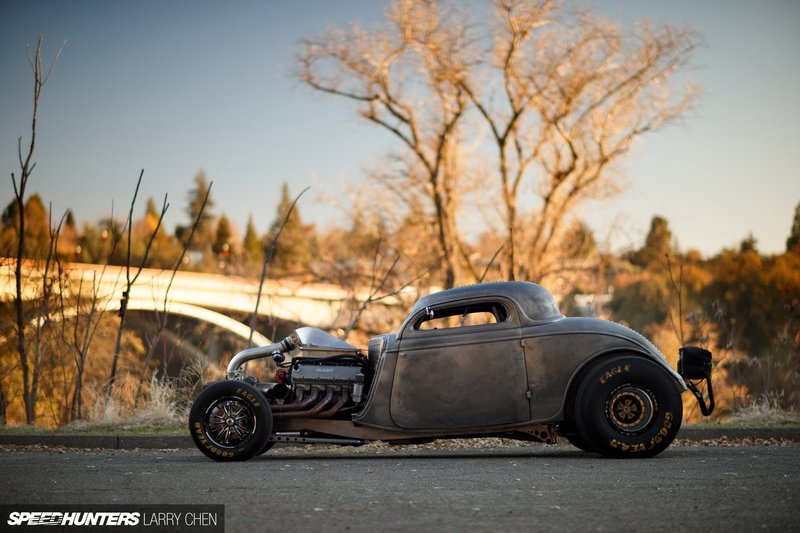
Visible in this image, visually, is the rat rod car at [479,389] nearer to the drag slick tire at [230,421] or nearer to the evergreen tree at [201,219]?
the drag slick tire at [230,421]

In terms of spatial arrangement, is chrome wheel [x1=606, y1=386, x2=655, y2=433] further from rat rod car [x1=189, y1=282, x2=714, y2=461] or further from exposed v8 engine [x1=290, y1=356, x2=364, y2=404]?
exposed v8 engine [x1=290, y1=356, x2=364, y2=404]

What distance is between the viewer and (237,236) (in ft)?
517

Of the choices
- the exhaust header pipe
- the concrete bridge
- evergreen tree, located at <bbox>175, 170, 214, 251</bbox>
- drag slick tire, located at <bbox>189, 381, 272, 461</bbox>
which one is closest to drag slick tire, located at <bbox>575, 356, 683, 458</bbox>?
the exhaust header pipe

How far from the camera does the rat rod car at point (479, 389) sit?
8.56 metres

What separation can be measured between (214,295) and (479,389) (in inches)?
1358

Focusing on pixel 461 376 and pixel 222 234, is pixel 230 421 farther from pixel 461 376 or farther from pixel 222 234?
pixel 222 234

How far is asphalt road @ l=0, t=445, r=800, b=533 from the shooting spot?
5.17 m

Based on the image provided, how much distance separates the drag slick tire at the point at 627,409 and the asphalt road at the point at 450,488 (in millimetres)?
205

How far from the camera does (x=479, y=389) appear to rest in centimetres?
888

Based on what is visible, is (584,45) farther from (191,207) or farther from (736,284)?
(191,207)

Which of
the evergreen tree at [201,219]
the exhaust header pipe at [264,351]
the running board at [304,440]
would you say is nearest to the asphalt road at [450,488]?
the running board at [304,440]

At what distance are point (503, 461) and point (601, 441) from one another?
947 millimetres

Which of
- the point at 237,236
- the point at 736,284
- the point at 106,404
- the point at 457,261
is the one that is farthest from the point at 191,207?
the point at 106,404

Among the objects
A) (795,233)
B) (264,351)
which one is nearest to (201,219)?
(795,233)
